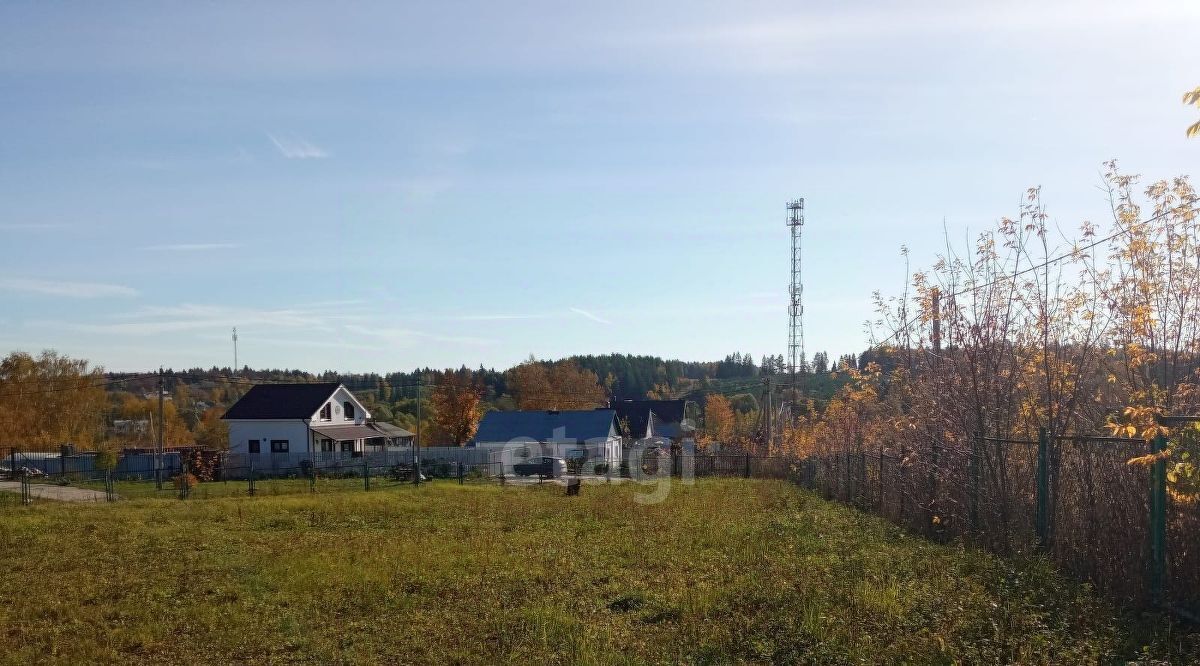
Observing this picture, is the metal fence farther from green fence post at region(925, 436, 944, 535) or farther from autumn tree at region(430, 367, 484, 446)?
autumn tree at region(430, 367, 484, 446)

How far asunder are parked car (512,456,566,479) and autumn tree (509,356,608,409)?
121 ft

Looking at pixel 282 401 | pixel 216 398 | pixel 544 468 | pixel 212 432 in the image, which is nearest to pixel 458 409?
pixel 282 401

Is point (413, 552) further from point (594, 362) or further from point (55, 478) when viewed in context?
point (594, 362)

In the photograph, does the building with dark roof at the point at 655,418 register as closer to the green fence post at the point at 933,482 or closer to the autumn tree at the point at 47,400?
the autumn tree at the point at 47,400

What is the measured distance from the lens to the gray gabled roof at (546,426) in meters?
58.3

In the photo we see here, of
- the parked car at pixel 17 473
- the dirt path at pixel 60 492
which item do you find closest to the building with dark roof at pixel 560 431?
the parked car at pixel 17 473

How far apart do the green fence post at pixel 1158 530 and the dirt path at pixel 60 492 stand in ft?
95.7

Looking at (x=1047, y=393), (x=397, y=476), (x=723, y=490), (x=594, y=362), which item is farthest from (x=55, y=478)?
(x=594, y=362)

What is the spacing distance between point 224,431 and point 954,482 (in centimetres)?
6747

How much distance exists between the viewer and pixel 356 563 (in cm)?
1230

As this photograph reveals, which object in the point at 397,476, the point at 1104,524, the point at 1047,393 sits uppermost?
the point at 1047,393

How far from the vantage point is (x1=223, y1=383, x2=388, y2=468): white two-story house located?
54.4m

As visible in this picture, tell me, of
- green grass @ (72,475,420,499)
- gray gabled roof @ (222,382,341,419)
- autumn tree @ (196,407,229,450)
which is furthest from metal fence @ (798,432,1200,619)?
autumn tree @ (196,407,229,450)

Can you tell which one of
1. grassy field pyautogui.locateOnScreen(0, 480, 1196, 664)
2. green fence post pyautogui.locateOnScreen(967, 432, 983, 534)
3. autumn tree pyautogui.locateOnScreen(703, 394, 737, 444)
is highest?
green fence post pyautogui.locateOnScreen(967, 432, 983, 534)
